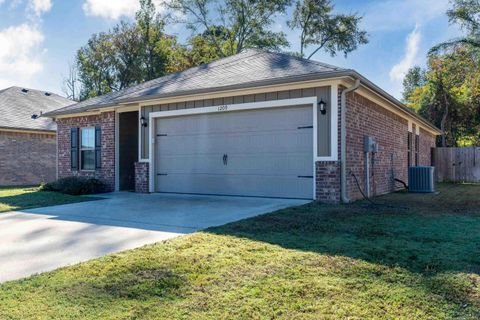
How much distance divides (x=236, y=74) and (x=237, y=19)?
18.4 metres

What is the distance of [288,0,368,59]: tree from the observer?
2675 centimetres

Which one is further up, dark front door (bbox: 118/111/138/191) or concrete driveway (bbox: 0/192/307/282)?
dark front door (bbox: 118/111/138/191)

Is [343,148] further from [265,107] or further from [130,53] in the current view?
[130,53]

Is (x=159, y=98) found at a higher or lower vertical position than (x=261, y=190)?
higher

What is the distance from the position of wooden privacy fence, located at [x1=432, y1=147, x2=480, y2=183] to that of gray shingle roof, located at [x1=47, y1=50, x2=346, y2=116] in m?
12.8

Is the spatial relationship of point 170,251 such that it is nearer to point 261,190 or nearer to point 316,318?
point 316,318

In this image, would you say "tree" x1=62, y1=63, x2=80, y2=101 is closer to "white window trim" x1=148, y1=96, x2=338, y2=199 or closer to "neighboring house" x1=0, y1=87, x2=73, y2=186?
"neighboring house" x1=0, y1=87, x2=73, y2=186

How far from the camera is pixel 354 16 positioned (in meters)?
26.5

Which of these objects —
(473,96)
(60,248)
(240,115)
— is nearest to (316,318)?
(60,248)

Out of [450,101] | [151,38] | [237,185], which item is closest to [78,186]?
[237,185]

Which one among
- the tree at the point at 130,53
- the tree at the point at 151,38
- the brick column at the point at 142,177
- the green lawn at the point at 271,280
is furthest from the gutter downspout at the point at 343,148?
the tree at the point at 151,38

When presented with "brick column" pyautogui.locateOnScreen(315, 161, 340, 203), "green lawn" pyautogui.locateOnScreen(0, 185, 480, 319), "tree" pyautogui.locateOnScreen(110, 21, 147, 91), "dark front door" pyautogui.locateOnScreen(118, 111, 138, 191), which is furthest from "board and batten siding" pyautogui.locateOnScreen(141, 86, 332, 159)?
"tree" pyautogui.locateOnScreen(110, 21, 147, 91)

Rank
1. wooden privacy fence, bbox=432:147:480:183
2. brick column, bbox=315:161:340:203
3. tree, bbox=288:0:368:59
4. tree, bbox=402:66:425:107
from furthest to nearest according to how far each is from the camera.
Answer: tree, bbox=402:66:425:107
tree, bbox=288:0:368:59
wooden privacy fence, bbox=432:147:480:183
brick column, bbox=315:161:340:203

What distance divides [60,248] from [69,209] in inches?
141
